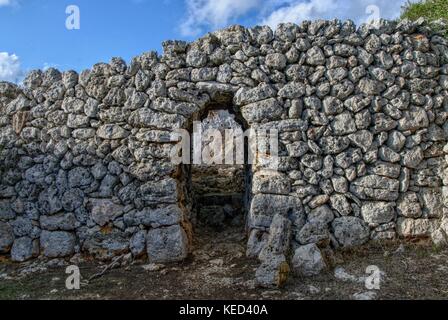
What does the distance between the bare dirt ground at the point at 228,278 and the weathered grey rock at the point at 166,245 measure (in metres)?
0.13

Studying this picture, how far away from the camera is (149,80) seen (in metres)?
5.79

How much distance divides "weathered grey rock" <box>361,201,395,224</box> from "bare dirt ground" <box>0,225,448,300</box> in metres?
0.36

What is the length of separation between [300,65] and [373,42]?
1157mm

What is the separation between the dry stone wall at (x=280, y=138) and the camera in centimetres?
549

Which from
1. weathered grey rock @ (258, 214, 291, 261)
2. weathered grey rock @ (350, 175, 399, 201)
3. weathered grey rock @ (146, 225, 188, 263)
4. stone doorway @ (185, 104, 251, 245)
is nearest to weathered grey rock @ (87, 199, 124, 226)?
weathered grey rock @ (146, 225, 188, 263)

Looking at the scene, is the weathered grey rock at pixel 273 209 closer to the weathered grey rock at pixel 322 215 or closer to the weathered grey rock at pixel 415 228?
the weathered grey rock at pixel 322 215

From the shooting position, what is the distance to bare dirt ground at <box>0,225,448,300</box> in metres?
4.37

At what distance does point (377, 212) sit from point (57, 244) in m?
4.75

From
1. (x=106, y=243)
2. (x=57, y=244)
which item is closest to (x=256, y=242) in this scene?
(x=106, y=243)

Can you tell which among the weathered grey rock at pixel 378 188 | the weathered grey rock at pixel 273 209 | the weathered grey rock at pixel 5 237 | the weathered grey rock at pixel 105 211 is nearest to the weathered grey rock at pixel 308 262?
the weathered grey rock at pixel 273 209

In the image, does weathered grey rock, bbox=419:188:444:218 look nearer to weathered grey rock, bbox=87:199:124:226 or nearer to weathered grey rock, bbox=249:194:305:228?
weathered grey rock, bbox=249:194:305:228

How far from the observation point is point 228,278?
4871 millimetres
